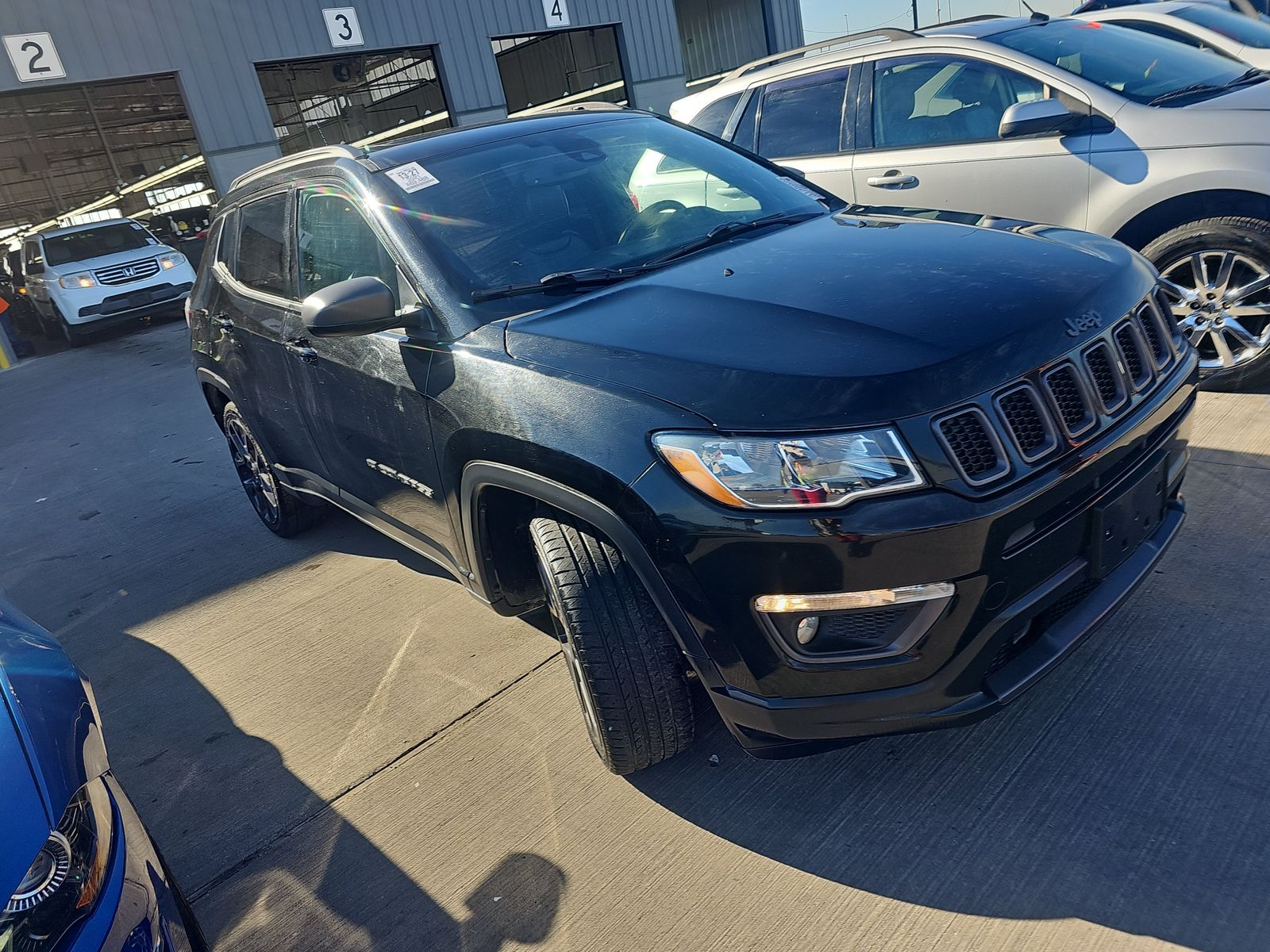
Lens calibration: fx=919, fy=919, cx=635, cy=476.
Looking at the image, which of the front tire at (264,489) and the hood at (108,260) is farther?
the hood at (108,260)

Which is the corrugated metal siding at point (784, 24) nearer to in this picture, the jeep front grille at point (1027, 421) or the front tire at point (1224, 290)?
the front tire at point (1224, 290)

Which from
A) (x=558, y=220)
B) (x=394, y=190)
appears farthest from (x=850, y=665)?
(x=394, y=190)

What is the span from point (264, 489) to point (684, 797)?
10.2 ft

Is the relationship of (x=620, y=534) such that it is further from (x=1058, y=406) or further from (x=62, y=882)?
(x=62, y=882)

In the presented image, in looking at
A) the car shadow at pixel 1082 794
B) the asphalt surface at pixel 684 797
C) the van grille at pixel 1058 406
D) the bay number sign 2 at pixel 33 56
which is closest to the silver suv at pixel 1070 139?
the asphalt surface at pixel 684 797

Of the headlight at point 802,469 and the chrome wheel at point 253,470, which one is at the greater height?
the headlight at point 802,469

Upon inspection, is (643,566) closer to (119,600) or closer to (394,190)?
(394,190)

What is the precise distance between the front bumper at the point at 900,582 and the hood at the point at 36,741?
49.1 inches

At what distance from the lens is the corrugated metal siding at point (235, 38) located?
14.5 m

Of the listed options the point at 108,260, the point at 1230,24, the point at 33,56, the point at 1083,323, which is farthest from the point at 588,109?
the point at 33,56

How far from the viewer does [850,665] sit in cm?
196

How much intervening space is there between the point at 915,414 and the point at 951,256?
792 millimetres

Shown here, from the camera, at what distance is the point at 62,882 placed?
5.36ft

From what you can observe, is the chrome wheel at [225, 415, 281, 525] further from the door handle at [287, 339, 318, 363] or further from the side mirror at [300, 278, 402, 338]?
the side mirror at [300, 278, 402, 338]
